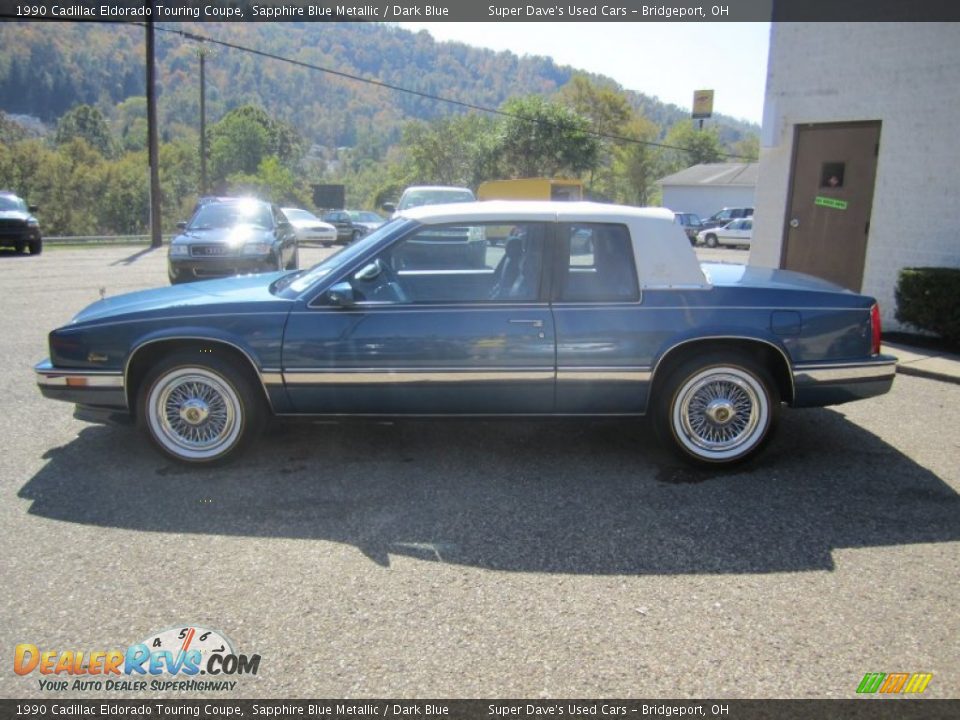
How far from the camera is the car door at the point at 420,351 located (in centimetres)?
431

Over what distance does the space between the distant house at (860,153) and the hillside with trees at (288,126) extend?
89.0 ft

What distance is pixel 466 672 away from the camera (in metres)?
2.59

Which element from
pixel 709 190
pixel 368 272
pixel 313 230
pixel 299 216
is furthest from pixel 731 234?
pixel 368 272

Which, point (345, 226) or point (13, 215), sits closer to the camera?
point (13, 215)

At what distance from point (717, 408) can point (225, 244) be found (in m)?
8.65

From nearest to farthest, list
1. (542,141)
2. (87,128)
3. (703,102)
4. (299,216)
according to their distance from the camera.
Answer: (299,216), (542,141), (703,102), (87,128)

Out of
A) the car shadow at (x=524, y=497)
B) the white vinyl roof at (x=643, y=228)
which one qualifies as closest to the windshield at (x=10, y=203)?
the car shadow at (x=524, y=497)

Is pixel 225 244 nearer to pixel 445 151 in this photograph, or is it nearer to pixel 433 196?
pixel 433 196

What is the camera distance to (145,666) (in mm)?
2650

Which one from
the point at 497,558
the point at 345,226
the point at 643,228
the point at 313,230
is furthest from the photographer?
the point at 345,226

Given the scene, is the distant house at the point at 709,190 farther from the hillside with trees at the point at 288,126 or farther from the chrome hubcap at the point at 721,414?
the chrome hubcap at the point at 721,414

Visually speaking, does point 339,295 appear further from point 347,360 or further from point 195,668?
point 195,668

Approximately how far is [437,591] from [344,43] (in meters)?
202

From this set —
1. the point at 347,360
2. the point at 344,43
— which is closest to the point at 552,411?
the point at 347,360
